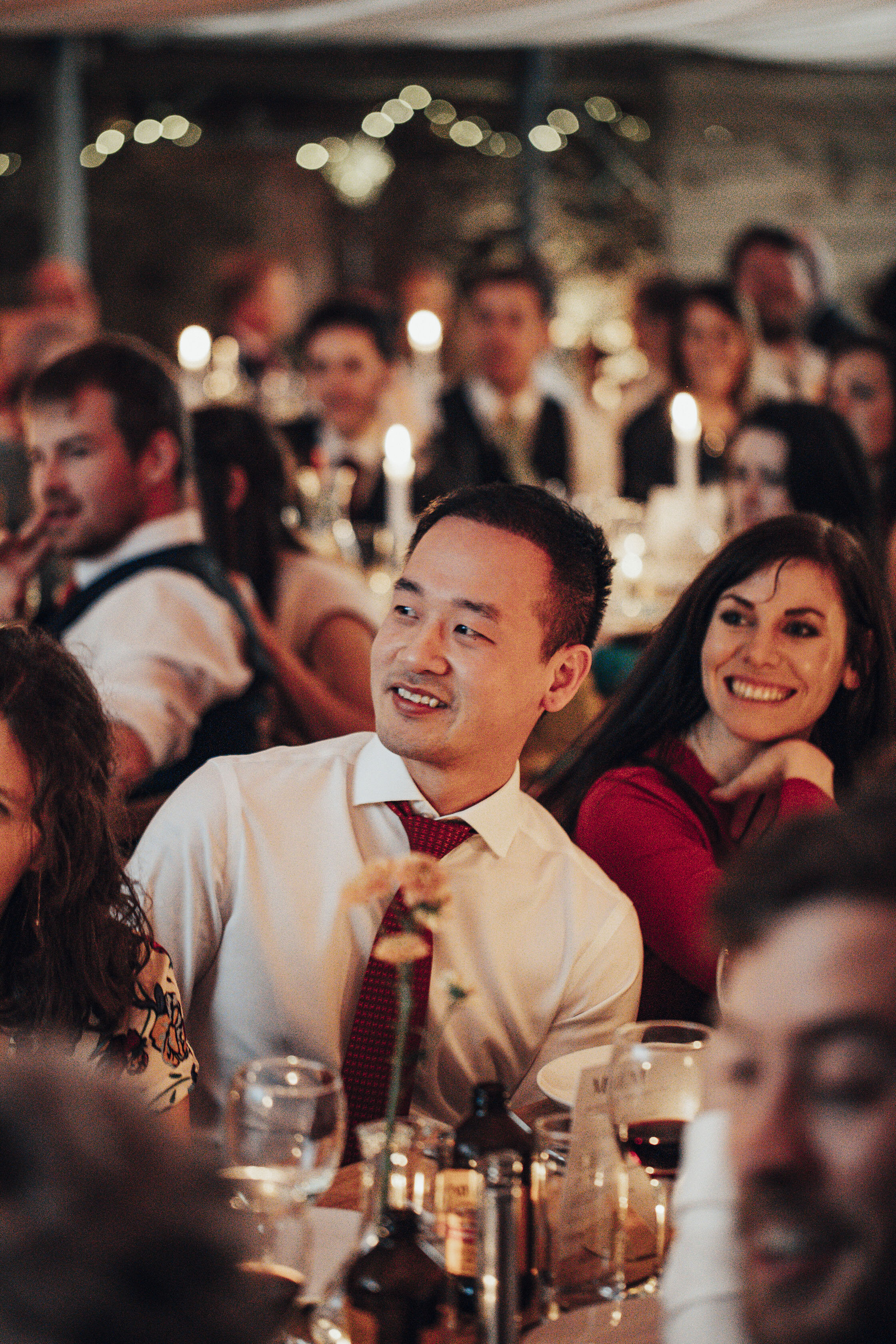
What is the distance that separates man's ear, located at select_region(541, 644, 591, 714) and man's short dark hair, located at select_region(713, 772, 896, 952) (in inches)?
41.6

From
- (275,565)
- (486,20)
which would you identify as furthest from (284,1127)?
(486,20)

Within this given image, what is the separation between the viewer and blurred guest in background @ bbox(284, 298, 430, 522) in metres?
5.30

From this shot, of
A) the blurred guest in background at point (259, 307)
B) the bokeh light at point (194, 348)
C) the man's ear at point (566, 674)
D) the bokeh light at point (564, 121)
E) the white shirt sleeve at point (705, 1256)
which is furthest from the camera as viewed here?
the bokeh light at point (564, 121)

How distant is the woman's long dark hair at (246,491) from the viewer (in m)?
3.31

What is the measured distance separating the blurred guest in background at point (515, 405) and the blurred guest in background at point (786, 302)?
31.9 inches

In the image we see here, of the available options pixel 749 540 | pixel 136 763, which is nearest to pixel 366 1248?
pixel 749 540

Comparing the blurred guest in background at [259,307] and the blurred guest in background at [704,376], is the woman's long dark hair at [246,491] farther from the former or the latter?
the blurred guest in background at [259,307]

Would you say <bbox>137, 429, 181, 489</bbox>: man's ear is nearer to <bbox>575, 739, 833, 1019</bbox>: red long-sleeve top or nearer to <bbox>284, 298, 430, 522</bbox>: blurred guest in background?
<bbox>575, 739, 833, 1019</bbox>: red long-sleeve top

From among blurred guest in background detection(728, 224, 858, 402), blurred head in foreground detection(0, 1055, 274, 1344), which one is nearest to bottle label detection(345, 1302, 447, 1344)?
blurred head in foreground detection(0, 1055, 274, 1344)

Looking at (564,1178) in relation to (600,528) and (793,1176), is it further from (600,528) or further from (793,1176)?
(600,528)

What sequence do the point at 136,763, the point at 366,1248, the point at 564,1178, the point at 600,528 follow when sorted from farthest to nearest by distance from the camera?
the point at 136,763 → the point at 600,528 → the point at 564,1178 → the point at 366,1248

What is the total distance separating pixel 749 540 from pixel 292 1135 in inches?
52.1

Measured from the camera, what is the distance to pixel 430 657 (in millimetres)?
1699

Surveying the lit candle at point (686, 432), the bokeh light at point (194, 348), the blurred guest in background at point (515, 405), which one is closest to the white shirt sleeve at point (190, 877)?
the lit candle at point (686, 432)
